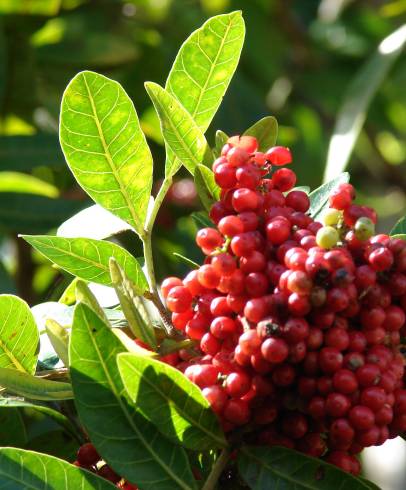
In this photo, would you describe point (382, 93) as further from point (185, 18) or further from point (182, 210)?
point (182, 210)

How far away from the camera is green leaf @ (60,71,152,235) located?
3.44 feet

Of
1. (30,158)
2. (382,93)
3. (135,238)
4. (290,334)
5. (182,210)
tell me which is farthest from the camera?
(382,93)

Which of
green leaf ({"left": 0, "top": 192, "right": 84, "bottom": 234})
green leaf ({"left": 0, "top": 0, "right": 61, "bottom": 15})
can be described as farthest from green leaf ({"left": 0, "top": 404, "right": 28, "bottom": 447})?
green leaf ({"left": 0, "top": 0, "right": 61, "bottom": 15})

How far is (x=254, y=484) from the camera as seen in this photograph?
94 cm

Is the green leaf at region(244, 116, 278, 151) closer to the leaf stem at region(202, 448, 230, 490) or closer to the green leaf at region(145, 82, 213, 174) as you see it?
the green leaf at region(145, 82, 213, 174)

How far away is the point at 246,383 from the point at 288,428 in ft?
0.20

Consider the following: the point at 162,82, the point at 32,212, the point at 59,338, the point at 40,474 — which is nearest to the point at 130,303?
the point at 59,338

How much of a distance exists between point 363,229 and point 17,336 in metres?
0.39

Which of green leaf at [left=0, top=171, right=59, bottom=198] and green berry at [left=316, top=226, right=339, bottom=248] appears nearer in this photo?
green berry at [left=316, top=226, right=339, bottom=248]

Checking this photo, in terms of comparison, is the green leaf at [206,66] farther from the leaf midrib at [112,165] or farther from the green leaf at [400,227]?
the green leaf at [400,227]

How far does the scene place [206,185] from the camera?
3.50ft

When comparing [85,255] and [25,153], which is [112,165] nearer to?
[85,255]

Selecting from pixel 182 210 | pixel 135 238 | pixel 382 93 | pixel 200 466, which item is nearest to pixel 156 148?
pixel 182 210

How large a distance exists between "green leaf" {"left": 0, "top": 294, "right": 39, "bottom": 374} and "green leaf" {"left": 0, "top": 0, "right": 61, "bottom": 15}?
1.65m
